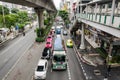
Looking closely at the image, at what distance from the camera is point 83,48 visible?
3072 cm

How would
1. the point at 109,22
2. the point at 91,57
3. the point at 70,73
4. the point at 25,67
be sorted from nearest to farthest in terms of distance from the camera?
1. the point at 109,22
2. the point at 70,73
3. the point at 25,67
4. the point at 91,57

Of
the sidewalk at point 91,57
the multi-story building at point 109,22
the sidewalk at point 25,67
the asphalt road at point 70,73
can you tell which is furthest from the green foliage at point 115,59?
the sidewalk at point 25,67

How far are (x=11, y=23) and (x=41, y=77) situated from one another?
3942 cm

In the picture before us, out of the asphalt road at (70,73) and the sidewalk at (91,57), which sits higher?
the sidewalk at (91,57)

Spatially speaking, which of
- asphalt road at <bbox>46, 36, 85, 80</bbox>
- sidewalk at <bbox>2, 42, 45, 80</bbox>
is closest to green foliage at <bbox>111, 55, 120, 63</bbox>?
asphalt road at <bbox>46, 36, 85, 80</bbox>

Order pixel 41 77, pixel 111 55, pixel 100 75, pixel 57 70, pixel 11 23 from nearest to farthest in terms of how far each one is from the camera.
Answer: pixel 41 77 → pixel 100 75 → pixel 57 70 → pixel 111 55 → pixel 11 23

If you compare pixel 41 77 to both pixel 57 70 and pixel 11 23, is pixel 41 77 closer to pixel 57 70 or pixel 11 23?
pixel 57 70

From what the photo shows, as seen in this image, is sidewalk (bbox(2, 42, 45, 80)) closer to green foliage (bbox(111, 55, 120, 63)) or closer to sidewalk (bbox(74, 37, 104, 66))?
sidewalk (bbox(74, 37, 104, 66))

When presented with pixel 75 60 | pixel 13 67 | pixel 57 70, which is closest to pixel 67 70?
pixel 57 70

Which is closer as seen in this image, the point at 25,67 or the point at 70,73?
the point at 70,73

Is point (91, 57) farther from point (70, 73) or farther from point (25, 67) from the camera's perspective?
point (25, 67)

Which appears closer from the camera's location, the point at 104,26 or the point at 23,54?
the point at 104,26

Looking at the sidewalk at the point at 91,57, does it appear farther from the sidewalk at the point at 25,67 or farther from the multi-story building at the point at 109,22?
the sidewalk at the point at 25,67

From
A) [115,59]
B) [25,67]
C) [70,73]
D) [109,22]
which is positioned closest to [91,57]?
[115,59]
